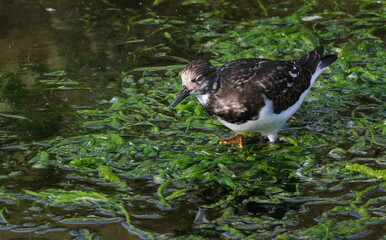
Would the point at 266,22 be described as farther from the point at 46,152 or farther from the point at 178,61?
the point at 46,152

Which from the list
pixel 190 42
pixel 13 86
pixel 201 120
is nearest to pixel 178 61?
pixel 190 42

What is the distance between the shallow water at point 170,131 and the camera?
5.14 m

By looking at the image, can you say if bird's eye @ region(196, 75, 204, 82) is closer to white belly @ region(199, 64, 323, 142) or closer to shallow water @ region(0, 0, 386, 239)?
white belly @ region(199, 64, 323, 142)

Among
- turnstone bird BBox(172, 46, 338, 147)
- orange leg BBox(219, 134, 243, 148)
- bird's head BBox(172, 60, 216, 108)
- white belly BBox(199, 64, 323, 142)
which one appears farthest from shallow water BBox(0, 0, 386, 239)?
bird's head BBox(172, 60, 216, 108)

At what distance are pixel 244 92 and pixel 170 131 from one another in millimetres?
1179

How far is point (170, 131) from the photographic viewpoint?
6551 mm

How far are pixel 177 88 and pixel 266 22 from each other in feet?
6.85

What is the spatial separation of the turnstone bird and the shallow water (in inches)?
17.2

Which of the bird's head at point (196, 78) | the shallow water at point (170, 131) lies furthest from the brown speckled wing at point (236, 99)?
the shallow water at point (170, 131)

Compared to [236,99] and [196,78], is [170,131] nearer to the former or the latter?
[196,78]

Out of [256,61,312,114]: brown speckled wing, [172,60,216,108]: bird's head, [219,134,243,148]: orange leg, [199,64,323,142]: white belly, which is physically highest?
[172,60,216,108]: bird's head

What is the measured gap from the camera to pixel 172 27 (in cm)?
885

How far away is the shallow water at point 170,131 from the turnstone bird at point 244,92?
1.43 feet

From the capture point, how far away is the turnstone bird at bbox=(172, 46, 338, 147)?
18.5 feet
